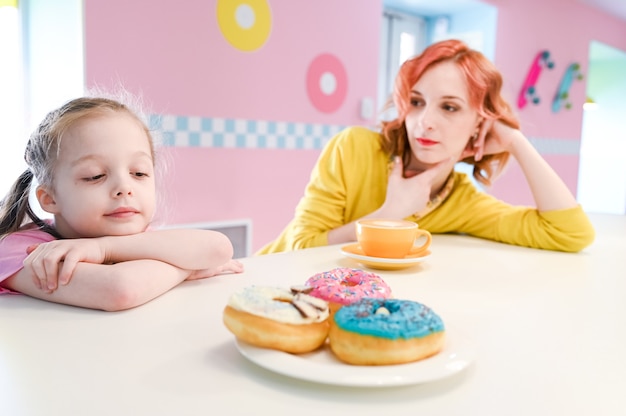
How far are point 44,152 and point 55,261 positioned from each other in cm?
21

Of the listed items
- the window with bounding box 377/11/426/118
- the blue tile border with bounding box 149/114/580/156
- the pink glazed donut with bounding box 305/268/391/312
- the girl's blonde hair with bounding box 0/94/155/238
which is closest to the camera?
the pink glazed donut with bounding box 305/268/391/312

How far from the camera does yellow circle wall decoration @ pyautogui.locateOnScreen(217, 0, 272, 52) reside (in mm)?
2447

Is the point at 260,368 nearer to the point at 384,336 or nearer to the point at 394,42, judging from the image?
the point at 384,336

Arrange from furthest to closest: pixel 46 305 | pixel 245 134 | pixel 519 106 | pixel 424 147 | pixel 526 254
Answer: pixel 519 106, pixel 245 134, pixel 424 147, pixel 526 254, pixel 46 305

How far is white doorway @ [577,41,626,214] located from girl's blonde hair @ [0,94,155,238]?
251 inches

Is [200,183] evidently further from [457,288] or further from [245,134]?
[457,288]

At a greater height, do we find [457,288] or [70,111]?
[70,111]

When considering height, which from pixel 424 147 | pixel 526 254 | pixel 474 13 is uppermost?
pixel 474 13

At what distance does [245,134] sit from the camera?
2619 millimetres

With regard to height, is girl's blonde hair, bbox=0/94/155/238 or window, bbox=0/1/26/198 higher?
window, bbox=0/1/26/198

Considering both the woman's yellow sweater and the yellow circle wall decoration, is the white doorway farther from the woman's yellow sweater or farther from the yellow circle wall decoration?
the woman's yellow sweater

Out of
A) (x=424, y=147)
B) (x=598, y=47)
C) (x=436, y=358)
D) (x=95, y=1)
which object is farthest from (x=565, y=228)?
(x=598, y=47)

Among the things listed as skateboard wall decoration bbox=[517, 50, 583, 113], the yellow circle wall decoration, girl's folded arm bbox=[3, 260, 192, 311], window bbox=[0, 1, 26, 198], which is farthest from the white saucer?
skateboard wall decoration bbox=[517, 50, 583, 113]

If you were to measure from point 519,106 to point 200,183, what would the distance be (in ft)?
10.2
